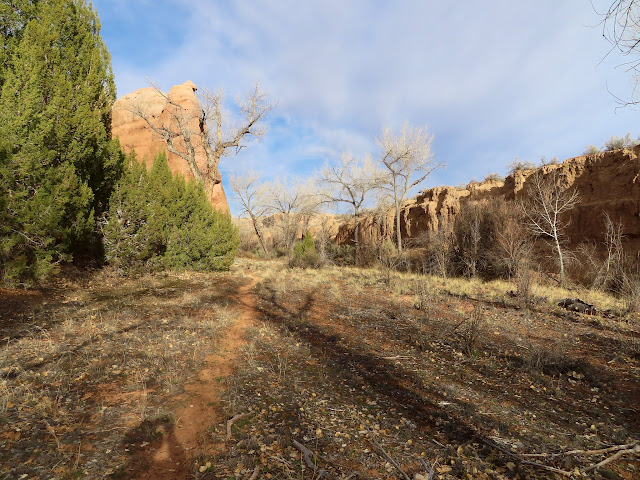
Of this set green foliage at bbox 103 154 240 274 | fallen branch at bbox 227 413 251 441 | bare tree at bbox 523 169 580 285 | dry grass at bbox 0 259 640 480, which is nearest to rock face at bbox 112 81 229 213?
green foliage at bbox 103 154 240 274

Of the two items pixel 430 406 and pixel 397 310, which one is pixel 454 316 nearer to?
pixel 397 310

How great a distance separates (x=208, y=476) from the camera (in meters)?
2.64

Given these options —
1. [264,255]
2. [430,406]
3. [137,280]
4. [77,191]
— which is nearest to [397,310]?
[430,406]

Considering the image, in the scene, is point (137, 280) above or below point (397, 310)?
above

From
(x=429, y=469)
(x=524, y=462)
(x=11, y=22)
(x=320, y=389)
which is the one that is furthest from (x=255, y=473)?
(x=11, y=22)

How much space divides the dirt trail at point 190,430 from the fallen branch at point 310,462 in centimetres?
79

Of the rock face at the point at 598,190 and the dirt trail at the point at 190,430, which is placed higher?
the rock face at the point at 598,190

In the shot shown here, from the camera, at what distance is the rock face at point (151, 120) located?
91.3ft

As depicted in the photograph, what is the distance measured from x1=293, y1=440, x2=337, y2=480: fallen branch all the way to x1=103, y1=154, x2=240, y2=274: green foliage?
10.9 meters

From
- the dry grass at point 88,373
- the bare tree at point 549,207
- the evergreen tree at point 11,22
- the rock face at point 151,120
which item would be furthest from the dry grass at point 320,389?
the rock face at point 151,120

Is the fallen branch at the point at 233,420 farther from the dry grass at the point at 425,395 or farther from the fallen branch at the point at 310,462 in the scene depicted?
the fallen branch at the point at 310,462

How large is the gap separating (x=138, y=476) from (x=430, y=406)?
3.42m

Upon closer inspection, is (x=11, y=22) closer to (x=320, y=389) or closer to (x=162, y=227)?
(x=162, y=227)

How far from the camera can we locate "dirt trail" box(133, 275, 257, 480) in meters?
2.71
